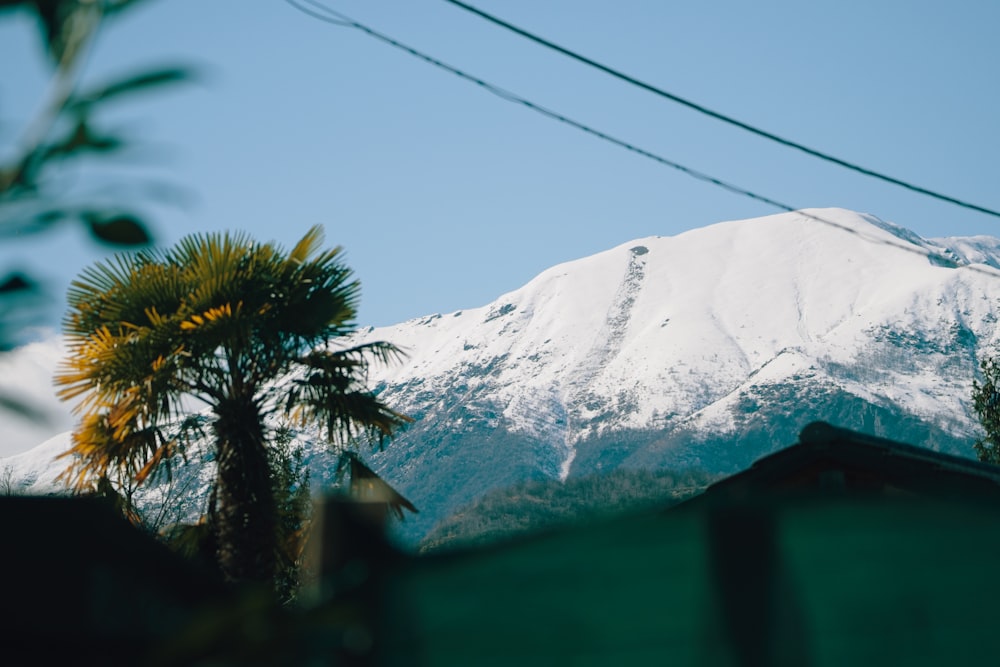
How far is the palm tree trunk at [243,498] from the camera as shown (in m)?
9.52

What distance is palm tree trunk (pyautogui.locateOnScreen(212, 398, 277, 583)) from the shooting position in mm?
9516

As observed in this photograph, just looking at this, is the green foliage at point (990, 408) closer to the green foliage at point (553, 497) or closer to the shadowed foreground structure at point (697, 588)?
the shadowed foreground structure at point (697, 588)

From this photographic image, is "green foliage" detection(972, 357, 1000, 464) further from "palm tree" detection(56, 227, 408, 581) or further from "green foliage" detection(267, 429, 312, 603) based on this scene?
"palm tree" detection(56, 227, 408, 581)

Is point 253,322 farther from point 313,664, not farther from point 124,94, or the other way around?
point 124,94

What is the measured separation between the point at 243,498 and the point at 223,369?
3.95 ft

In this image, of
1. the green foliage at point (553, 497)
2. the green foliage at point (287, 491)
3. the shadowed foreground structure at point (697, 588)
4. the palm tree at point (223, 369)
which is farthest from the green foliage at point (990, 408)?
the green foliage at point (553, 497)

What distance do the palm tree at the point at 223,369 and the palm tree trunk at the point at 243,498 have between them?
0.4 inches

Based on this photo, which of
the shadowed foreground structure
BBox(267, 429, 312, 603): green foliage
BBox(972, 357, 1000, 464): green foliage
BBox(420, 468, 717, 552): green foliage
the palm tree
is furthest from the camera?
BBox(420, 468, 717, 552): green foliage

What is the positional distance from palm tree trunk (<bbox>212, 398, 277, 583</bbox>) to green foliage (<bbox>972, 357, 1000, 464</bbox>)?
99.7 feet

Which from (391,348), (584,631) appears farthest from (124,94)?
(391,348)

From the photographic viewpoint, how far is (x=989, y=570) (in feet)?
9.52

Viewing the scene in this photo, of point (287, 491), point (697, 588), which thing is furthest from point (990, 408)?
point (697, 588)

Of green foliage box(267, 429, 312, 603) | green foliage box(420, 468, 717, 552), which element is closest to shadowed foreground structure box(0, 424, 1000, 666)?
green foliage box(267, 429, 312, 603)

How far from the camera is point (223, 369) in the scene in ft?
32.5
